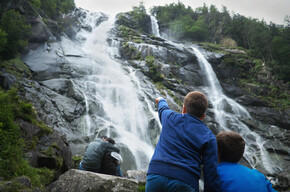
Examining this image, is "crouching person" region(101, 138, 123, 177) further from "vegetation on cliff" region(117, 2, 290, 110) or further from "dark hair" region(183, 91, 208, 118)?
"vegetation on cliff" region(117, 2, 290, 110)

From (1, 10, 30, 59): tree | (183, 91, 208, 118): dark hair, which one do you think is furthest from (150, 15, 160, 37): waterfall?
(183, 91, 208, 118): dark hair

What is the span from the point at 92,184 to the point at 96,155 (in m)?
1.19

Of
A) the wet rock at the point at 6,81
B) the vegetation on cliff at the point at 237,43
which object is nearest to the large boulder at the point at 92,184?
the wet rock at the point at 6,81

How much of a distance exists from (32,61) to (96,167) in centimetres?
1687

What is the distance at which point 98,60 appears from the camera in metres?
23.2

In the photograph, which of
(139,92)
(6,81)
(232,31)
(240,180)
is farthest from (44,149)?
(232,31)

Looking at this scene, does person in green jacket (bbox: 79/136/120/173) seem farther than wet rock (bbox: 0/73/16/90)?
No

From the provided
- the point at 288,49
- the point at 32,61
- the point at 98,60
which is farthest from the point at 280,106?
the point at 32,61

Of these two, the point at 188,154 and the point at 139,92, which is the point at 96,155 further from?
the point at 139,92

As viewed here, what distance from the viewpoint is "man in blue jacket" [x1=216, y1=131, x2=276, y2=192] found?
6.79 ft

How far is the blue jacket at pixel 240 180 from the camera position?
2.05 meters

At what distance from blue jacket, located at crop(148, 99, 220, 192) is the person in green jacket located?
263 centimetres

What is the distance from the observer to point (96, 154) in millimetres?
4773

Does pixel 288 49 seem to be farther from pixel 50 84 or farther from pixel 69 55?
pixel 50 84
